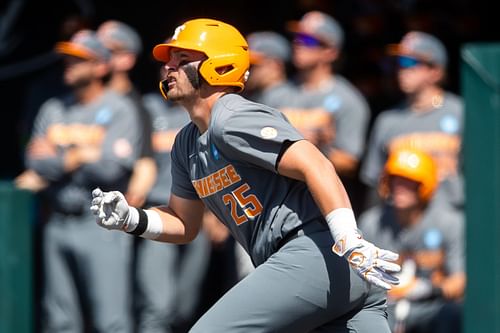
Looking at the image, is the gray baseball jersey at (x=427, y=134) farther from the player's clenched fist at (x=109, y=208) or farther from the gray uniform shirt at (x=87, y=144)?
the player's clenched fist at (x=109, y=208)

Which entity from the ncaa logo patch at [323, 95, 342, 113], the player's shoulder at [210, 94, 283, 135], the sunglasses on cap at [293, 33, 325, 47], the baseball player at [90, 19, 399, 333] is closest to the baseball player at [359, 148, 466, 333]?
the ncaa logo patch at [323, 95, 342, 113]

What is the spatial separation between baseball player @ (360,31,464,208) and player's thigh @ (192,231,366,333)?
8.96ft

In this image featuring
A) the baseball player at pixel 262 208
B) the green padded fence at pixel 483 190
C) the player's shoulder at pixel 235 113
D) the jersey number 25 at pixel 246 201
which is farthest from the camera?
the green padded fence at pixel 483 190

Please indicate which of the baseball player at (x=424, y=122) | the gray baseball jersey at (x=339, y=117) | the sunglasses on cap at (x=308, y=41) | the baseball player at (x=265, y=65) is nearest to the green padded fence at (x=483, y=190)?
the baseball player at (x=424, y=122)

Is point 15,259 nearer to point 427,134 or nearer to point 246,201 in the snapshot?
point 427,134

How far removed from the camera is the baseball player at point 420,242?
673 cm

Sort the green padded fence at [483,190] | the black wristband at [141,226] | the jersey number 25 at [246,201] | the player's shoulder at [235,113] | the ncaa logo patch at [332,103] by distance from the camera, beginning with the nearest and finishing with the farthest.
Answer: the player's shoulder at [235,113]
the jersey number 25 at [246,201]
the black wristband at [141,226]
the green padded fence at [483,190]
the ncaa logo patch at [332,103]

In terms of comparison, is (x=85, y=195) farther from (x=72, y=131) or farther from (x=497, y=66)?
(x=497, y=66)

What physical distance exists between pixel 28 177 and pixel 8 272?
0.63 m

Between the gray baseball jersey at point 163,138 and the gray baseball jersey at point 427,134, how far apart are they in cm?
121

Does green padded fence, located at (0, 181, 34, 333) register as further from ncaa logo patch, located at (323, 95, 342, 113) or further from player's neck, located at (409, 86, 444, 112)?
player's neck, located at (409, 86, 444, 112)

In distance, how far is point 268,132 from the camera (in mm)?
4359

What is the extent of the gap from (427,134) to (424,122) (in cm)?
8

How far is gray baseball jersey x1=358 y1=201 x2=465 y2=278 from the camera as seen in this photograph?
269 inches
